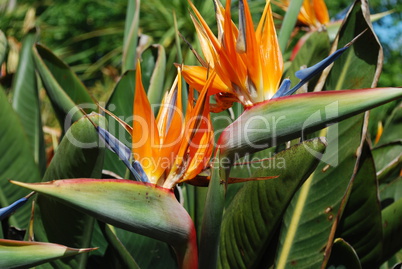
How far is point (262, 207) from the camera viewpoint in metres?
0.73

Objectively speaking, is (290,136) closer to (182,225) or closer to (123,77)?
(182,225)

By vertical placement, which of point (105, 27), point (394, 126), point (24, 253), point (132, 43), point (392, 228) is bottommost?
point (392, 228)

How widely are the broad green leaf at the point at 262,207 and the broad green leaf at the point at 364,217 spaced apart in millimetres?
142

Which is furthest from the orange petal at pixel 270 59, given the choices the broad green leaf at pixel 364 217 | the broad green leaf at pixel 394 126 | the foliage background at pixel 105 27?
the foliage background at pixel 105 27

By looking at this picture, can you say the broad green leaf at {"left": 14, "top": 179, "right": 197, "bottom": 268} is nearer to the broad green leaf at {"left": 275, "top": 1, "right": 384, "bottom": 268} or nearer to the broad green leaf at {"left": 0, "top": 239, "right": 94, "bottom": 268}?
the broad green leaf at {"left": 0, "top": 239, "right": 94, "bottom": 268}

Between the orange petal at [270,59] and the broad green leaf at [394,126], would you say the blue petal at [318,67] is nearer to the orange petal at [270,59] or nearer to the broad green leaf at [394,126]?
the orange petal at [270,59]

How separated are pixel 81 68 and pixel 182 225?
3.77 metres

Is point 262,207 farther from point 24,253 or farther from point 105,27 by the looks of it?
point 105,27

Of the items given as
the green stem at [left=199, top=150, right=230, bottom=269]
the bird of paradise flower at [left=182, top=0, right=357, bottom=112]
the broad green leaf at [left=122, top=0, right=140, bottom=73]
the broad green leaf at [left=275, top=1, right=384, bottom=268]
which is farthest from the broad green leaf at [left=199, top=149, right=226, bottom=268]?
the broad green leaf at [left=122, top=0, right=140, bottom=73]

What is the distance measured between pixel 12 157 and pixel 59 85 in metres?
0.17

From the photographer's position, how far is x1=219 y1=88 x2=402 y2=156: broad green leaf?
507 mm

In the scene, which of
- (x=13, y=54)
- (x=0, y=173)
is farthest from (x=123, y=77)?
(x=13, y=54)

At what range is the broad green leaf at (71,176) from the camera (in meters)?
0.65

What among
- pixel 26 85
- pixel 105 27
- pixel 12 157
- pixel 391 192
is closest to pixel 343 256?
pixel 391 192
